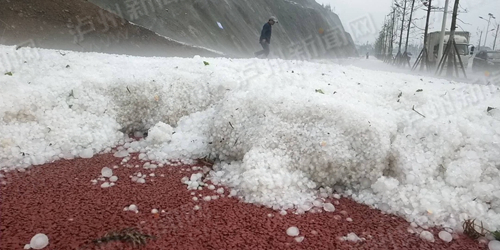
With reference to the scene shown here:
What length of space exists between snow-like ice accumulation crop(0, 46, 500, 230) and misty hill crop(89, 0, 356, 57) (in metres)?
19.4

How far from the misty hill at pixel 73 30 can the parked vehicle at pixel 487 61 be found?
2117 centimetres

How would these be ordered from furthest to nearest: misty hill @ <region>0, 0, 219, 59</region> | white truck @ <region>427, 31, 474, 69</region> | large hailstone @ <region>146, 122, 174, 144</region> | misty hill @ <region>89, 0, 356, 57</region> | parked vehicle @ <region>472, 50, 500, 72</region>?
misty hill @ <region>89, 0, 356, 57</region>, parked vehicle @ <region>472, 50, 500, 72</region>, white truck @ <region>427, 31, 474, 69</region>, misty hill @ <region>0, 0, 219, 59</region>, large hailstone @ <region>146, 122, 174, 144</region>

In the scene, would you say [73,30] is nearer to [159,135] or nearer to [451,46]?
[159,135]

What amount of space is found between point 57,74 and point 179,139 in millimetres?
2433

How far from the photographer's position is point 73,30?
13820mm

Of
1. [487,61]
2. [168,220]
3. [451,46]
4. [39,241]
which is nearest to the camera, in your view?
[39,241]

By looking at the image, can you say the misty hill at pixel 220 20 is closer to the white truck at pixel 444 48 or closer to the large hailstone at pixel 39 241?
the white truck at pixel 444 48

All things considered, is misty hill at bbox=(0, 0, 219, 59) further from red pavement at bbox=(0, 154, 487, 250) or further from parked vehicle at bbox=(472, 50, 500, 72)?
parked vehicle at bbox=(472, 50, 500, 72)

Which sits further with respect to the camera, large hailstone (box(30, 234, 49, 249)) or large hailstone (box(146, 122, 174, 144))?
large hailstone (box(146, 122, 174, 144))

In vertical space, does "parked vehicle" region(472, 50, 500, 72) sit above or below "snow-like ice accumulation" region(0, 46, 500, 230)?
below

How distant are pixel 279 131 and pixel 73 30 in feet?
45.3

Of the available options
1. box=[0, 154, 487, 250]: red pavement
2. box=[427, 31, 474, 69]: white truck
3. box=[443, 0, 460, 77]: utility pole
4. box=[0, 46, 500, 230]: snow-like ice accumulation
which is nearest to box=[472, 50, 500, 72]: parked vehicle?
box=[427, 31, 474, 69]: white truck

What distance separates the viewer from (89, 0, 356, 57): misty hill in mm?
23641

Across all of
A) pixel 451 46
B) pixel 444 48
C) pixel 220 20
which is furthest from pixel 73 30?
pixel 220 20
